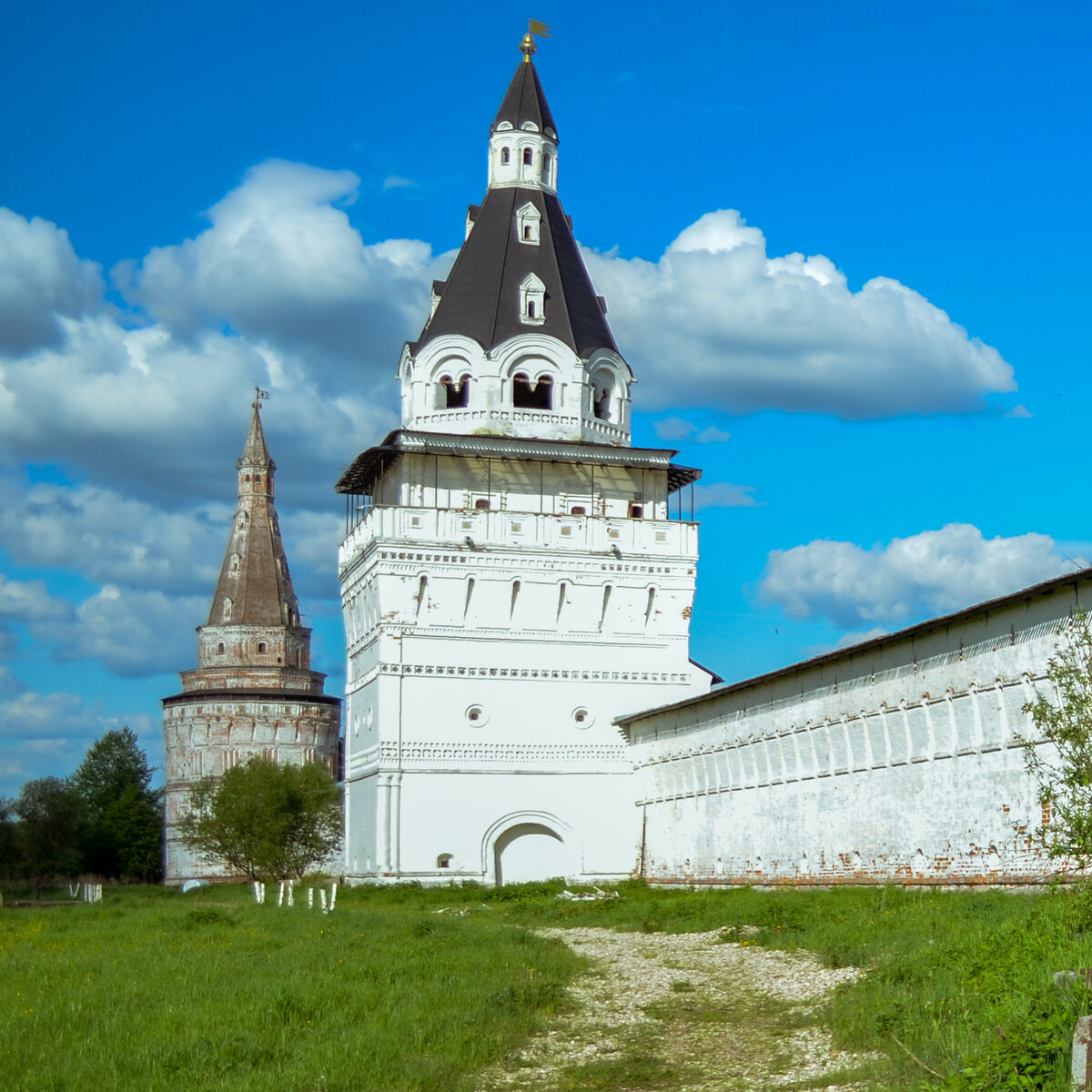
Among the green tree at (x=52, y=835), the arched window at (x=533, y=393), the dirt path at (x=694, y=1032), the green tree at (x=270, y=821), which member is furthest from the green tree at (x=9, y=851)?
the dirt path at (x=694, y=1032)

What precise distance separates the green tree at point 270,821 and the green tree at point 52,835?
2260cm

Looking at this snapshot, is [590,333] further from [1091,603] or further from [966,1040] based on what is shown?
[966,1040]

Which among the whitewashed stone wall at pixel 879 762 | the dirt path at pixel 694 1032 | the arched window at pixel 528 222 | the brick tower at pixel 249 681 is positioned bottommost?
the dirt path at pixel 694 1032

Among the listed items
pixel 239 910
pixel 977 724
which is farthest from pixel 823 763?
pixel 239 910

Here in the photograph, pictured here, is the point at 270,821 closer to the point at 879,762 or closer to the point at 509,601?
the point at 509,601

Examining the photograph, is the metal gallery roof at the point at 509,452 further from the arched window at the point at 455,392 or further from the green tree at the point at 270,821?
the green tree at the point at 270,821

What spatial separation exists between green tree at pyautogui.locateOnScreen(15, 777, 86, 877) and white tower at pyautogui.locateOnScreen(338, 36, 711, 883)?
31.5 meters

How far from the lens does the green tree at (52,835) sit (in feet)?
211

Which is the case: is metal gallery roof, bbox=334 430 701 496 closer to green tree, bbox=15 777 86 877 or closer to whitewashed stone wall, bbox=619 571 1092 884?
whitewashed stone wall, bbox=619 571 1092 884

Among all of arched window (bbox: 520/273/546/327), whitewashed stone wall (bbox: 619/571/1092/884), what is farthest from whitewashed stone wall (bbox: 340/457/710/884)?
arched window (bbox: 520/273/546/327)

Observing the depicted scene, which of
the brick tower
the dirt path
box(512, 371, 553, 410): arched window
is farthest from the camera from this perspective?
the brick tower

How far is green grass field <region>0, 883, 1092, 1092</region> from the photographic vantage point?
10016 millimetres

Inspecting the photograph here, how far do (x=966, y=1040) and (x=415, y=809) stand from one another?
24819 millimetres

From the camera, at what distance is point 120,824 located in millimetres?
66500
